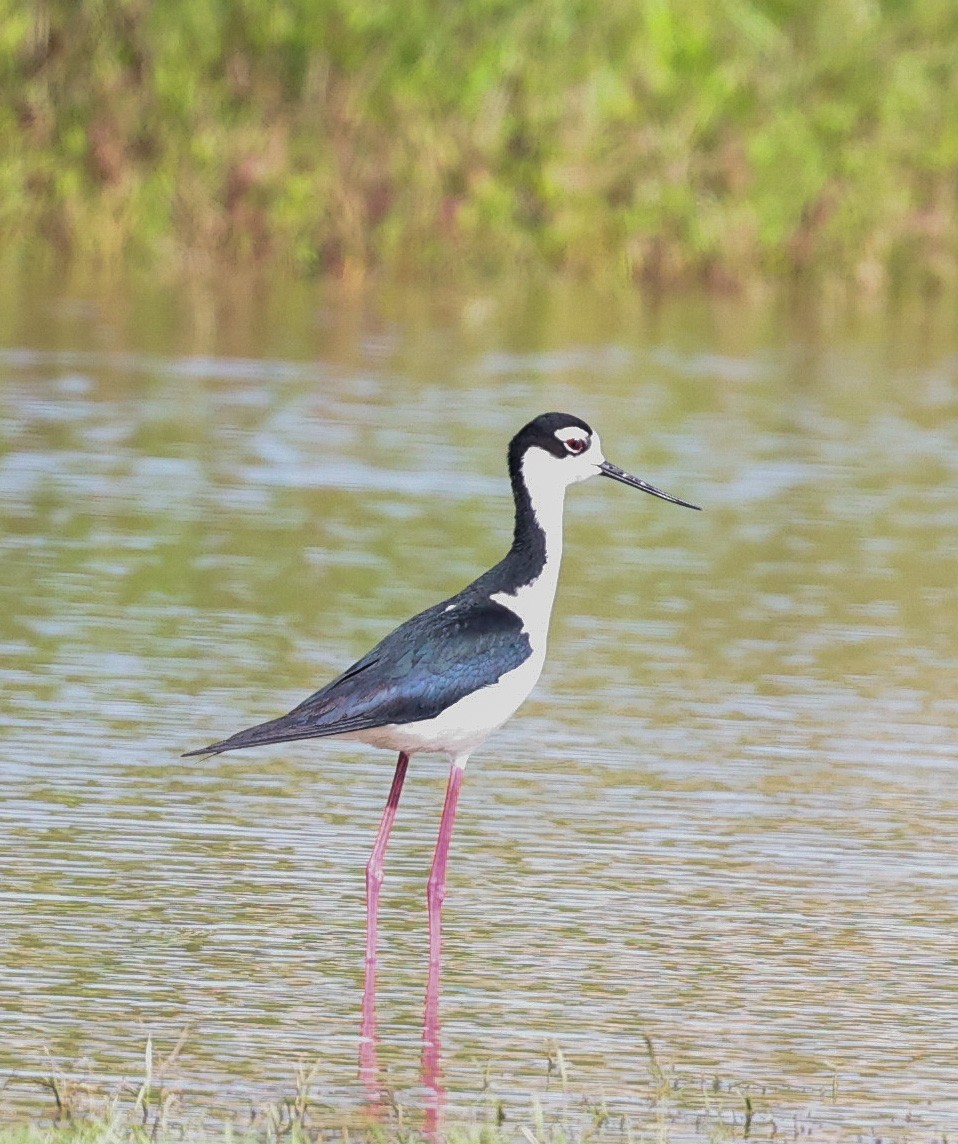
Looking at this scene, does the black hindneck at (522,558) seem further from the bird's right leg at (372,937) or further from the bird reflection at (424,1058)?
the bird reflection at (424,1058)

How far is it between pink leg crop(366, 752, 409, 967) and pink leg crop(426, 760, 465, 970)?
0.42 ft

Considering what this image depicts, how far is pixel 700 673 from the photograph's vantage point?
10.5 meters

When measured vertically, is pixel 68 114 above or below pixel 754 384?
above

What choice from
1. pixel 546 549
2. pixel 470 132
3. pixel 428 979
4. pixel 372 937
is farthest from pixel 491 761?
pixel 470 132

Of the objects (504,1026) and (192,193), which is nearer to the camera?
(504,1026)

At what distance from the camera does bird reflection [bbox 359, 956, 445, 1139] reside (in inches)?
224

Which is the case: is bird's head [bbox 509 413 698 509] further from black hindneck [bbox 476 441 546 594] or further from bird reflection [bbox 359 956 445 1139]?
bird reflection [bbox 359 956 445 1139]

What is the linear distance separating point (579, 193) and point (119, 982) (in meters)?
21.1

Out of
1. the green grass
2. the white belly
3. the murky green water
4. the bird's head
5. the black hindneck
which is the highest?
the bird's head

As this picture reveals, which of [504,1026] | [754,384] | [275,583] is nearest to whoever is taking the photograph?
[504,1026]

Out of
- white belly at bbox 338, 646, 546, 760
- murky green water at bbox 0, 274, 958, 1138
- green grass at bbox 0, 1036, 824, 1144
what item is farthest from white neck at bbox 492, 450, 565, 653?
green grass at bbox 0, 1036, 824, 1144

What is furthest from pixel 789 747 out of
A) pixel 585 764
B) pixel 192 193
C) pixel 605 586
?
pixel 192 193

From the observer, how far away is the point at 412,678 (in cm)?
723

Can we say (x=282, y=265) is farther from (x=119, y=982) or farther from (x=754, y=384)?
(x=119, y=982)
